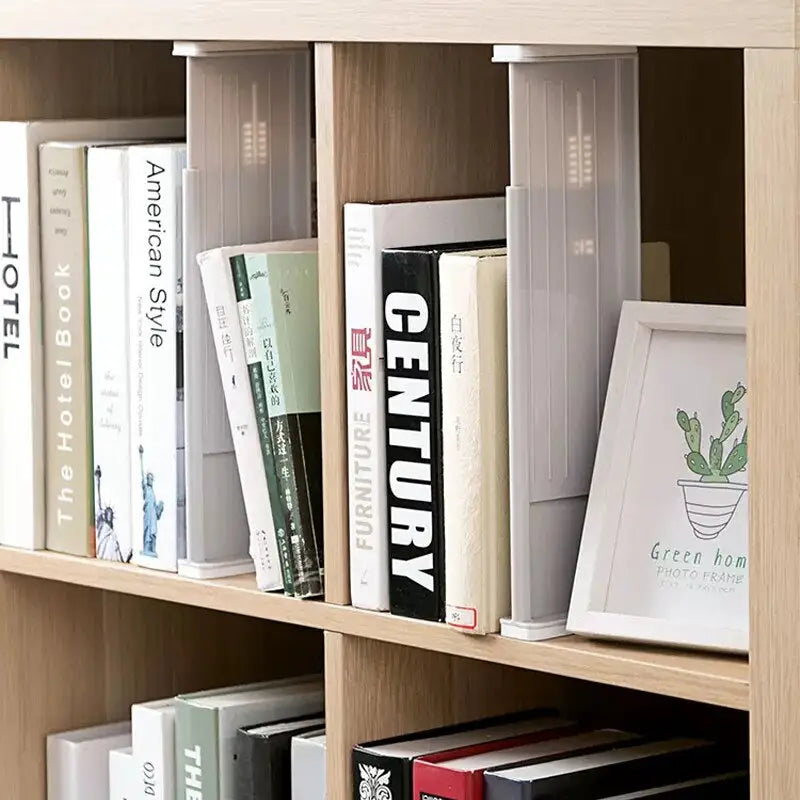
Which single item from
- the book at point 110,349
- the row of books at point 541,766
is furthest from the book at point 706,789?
the book at point 110,349

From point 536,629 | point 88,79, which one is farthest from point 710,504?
point 88,79

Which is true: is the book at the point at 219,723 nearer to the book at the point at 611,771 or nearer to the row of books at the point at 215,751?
the row of books at the point at 215,751

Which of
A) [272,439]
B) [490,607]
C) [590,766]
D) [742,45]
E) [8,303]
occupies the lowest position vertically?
[590,766]

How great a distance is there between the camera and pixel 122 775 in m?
1.51

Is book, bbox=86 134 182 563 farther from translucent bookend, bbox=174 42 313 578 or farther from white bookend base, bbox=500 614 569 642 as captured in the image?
white bookend base, bbox=500 614 569 642

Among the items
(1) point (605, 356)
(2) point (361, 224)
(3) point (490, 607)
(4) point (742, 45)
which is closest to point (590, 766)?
(3) point (490, 607)

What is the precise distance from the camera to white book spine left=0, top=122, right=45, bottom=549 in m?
1.45

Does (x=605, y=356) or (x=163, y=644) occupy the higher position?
(x=605, y=356)

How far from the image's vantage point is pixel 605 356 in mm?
1205

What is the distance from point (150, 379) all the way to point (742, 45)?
0.56 meters

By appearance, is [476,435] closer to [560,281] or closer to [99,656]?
[560,281]

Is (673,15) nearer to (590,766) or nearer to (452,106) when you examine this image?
(452,106)

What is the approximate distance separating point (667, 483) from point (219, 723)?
430 millimetres

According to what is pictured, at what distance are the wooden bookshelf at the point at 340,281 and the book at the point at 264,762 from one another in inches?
4.3
